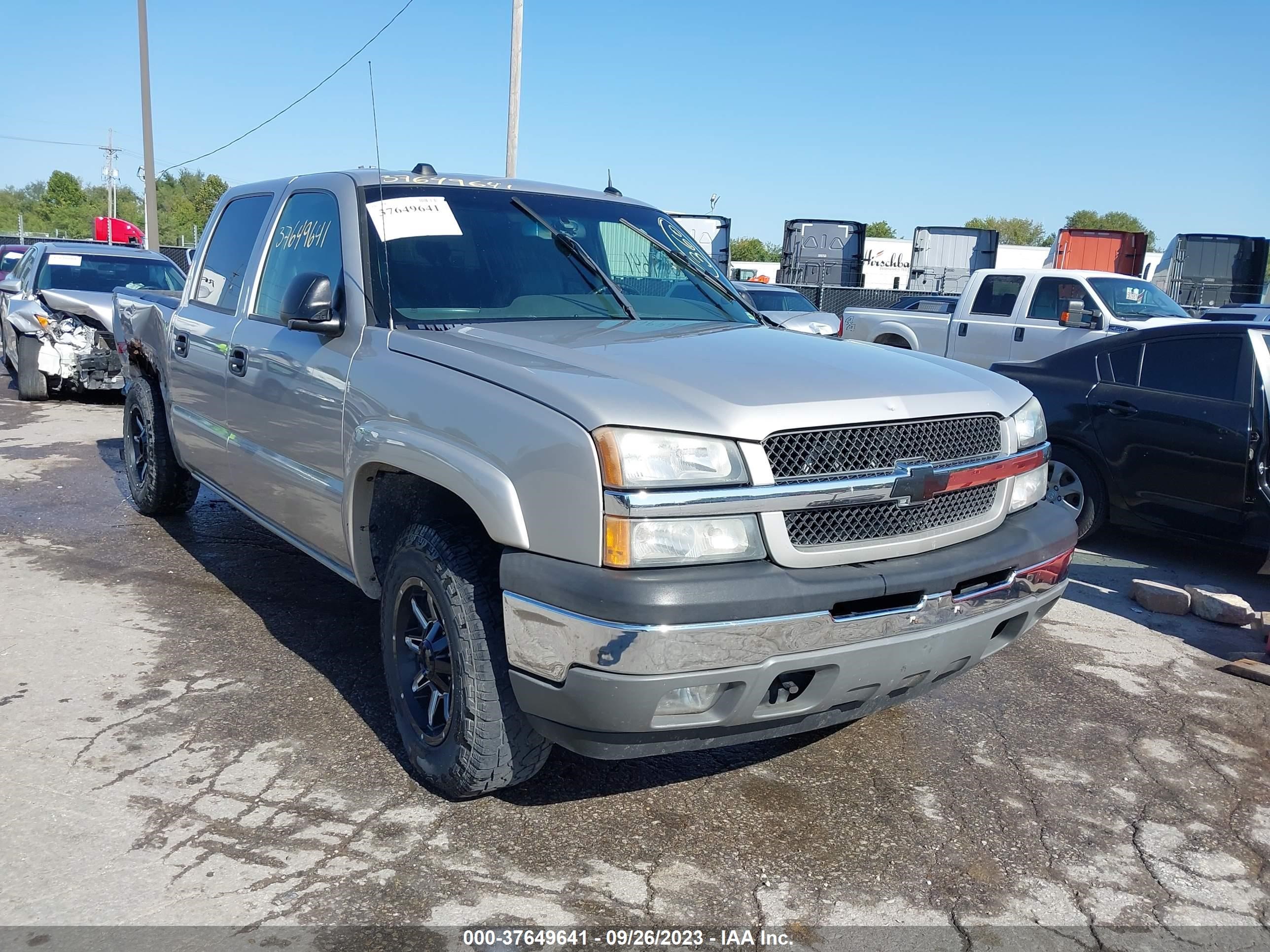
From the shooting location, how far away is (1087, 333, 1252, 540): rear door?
5906 millimetres

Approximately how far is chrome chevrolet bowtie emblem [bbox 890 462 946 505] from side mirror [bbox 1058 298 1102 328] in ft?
29.0

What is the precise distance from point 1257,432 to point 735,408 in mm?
4372

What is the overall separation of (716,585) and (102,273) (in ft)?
38.3

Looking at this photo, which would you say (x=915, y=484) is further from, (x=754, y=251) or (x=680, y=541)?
(x=754, y=251)

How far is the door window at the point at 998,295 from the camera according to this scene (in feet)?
40.8

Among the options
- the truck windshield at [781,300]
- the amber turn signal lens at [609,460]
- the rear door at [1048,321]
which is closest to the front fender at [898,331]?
the rear door at [1048,321]

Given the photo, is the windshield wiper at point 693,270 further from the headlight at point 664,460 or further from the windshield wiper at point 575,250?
the headlight at point 664,460

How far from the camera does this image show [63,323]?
11086 mm

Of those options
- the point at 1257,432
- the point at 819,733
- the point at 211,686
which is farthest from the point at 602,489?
the point at 1257,432

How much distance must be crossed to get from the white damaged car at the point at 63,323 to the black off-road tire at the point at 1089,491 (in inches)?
345

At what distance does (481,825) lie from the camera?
311 cm

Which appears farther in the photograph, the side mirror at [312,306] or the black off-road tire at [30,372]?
the black off-road tire at [30,372]

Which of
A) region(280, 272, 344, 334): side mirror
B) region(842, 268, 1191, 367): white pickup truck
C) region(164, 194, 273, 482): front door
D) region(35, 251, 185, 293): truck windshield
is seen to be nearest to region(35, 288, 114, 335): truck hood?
region(35, 251, 185, 293): truck windshield

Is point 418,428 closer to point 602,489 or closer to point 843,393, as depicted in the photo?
point 602,489
